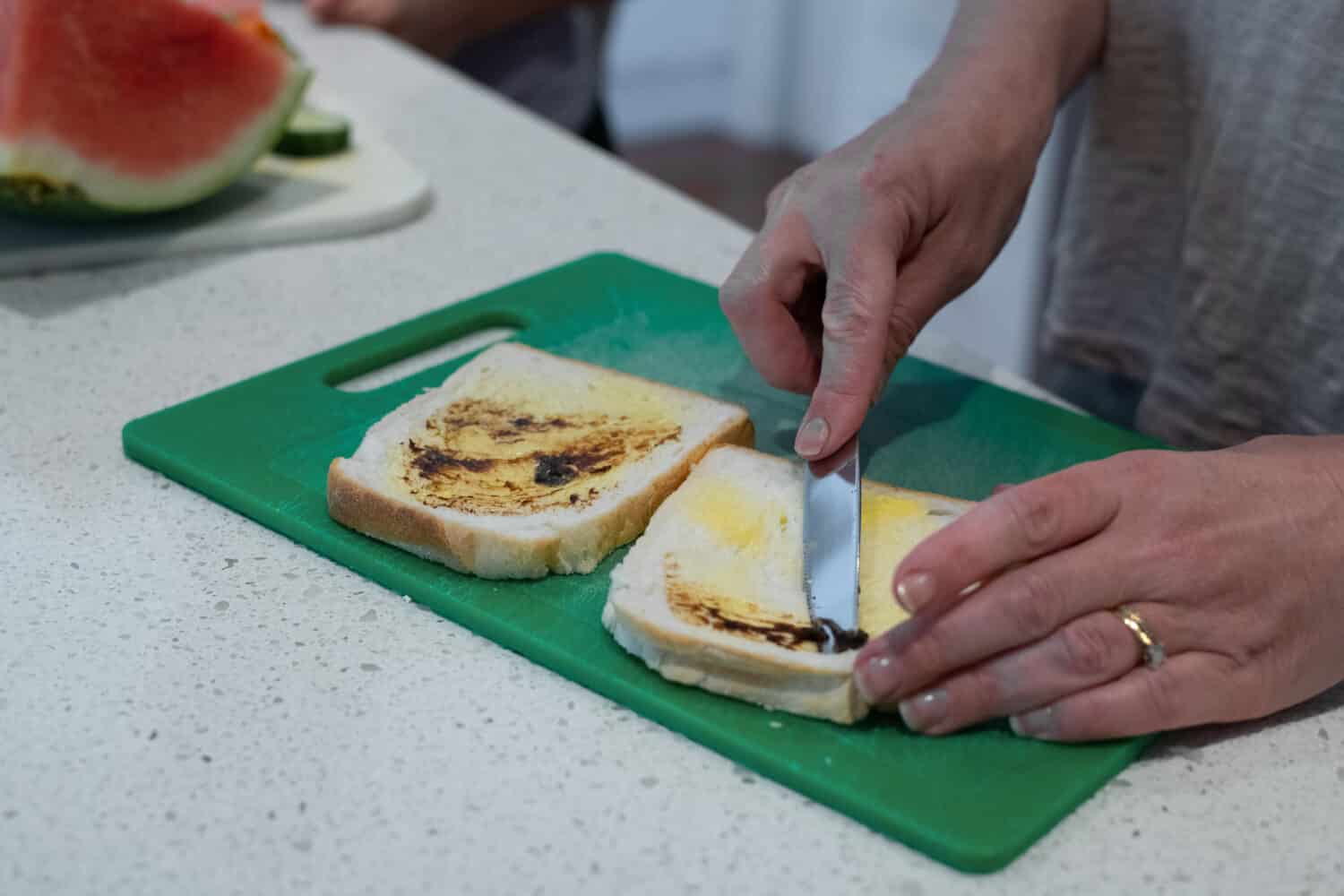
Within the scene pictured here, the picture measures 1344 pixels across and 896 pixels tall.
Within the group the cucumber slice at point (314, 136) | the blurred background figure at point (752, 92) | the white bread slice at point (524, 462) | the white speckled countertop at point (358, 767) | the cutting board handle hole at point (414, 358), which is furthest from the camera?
the blurred background figure at point (752, 92)

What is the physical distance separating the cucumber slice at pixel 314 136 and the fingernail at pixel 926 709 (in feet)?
5.42

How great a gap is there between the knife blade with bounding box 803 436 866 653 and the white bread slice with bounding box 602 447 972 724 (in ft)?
0.04

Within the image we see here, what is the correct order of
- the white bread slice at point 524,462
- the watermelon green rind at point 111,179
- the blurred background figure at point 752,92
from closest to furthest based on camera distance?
the white bread slice at point 524,462 → the watermelon green rind at point 111,179 → the blurred background figure at point 752,92

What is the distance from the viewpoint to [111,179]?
2.01 metres

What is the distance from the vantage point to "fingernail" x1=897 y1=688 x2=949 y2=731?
112cm

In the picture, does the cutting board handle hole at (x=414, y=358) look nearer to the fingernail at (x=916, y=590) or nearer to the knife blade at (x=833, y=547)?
the knife blade at (x=833, y=547)

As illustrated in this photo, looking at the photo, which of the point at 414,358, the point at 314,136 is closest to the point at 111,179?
the point at 314,136

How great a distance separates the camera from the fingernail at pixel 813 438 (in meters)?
1.43

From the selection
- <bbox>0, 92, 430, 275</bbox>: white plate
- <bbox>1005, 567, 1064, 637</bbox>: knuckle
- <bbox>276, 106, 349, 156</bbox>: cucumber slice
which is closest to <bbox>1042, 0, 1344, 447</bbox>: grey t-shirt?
<bbox>1005, 567, 1064, 637</bbox>: knuckle

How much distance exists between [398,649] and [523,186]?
1.40 m

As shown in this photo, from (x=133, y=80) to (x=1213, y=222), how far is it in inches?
64.1

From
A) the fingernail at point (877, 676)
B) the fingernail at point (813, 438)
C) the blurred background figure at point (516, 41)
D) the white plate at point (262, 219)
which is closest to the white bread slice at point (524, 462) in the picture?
the fingernail at point (813, 438)

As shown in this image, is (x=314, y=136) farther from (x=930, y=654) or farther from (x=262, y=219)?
(x=930, y=654)

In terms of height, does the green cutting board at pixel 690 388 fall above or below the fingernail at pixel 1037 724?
below
